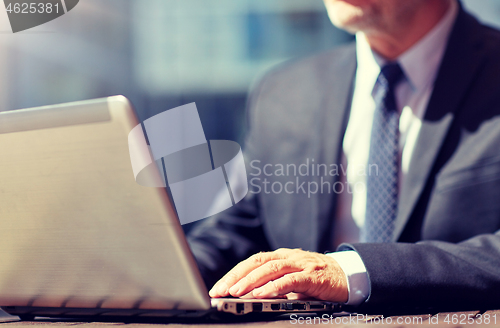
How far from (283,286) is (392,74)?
88cm

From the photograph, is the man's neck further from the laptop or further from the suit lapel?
the laptop

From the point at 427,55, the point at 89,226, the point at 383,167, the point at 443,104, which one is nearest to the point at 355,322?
the point at 89,226

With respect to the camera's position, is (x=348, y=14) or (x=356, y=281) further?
(x=348, y=14)

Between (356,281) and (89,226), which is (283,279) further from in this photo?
(89,226)

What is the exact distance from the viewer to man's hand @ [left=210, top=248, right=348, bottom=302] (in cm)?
56

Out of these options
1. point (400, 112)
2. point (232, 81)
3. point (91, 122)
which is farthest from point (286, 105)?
point (232, 81)

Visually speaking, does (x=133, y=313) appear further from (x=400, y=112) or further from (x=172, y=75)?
(x=172, y=75)

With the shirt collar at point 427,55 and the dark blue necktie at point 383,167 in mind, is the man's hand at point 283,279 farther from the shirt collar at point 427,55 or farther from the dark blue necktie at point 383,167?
the shirt collar at point 427,55

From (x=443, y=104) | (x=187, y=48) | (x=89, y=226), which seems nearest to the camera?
(x=89, y=226)

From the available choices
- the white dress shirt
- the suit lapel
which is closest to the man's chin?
the white dress shirt

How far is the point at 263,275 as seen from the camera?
22.4 inches

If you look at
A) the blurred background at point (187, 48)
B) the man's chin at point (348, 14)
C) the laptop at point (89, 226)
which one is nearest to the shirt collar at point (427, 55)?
the man's chin at point (348, 14)

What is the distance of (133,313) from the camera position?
509mm

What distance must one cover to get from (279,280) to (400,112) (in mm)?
824
